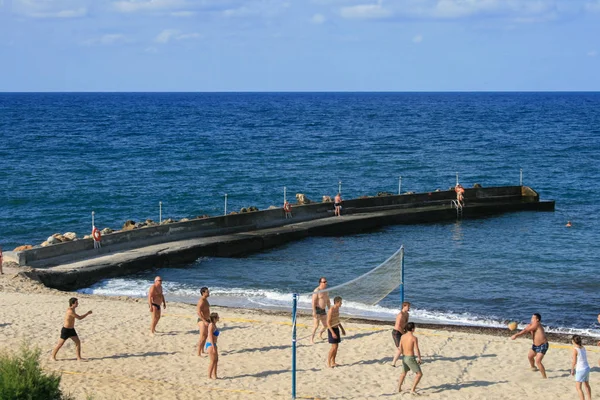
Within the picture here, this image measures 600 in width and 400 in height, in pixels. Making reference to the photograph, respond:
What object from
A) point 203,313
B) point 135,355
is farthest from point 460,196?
point 135,355

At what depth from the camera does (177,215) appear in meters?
42.1

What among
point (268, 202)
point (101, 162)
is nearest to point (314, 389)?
point (268, 202)

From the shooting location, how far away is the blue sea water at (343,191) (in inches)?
951

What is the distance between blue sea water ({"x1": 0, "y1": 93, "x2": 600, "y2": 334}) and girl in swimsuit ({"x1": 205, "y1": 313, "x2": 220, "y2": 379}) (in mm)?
7253

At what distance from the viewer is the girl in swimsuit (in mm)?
14289

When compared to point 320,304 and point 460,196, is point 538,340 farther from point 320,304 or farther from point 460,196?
point 460,196

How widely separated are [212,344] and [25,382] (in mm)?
4185

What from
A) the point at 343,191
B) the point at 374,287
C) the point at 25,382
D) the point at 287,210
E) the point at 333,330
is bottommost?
the point at 343,191

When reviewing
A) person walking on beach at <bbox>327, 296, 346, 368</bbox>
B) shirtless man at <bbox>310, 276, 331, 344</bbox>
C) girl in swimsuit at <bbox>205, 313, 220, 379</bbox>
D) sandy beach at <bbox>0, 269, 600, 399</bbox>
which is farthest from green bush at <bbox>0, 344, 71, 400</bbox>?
shirtless man at <bbox>310, 276, 331, 344</bbox>

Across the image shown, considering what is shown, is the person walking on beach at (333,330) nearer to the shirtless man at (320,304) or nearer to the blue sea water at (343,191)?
the shirtless man at (320,304)

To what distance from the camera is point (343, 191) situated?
4891cm

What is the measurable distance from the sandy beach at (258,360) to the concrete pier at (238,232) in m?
4.92

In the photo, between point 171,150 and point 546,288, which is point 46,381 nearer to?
point 546,288

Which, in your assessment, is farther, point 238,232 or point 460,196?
point 460,196
